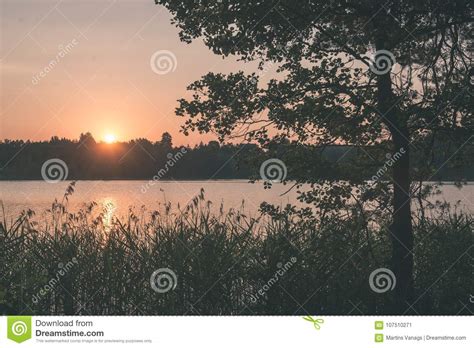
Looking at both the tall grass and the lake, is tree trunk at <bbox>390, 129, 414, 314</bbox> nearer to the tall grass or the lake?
the tall grass

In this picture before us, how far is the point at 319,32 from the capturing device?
1027 cm

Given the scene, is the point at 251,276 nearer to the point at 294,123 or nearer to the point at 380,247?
the point at 294,123

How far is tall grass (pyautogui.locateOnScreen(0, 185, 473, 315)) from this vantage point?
9.71 metres

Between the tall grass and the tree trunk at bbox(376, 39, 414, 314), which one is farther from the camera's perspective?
the tree trunk at bbox(376, 39, 414, 314)
